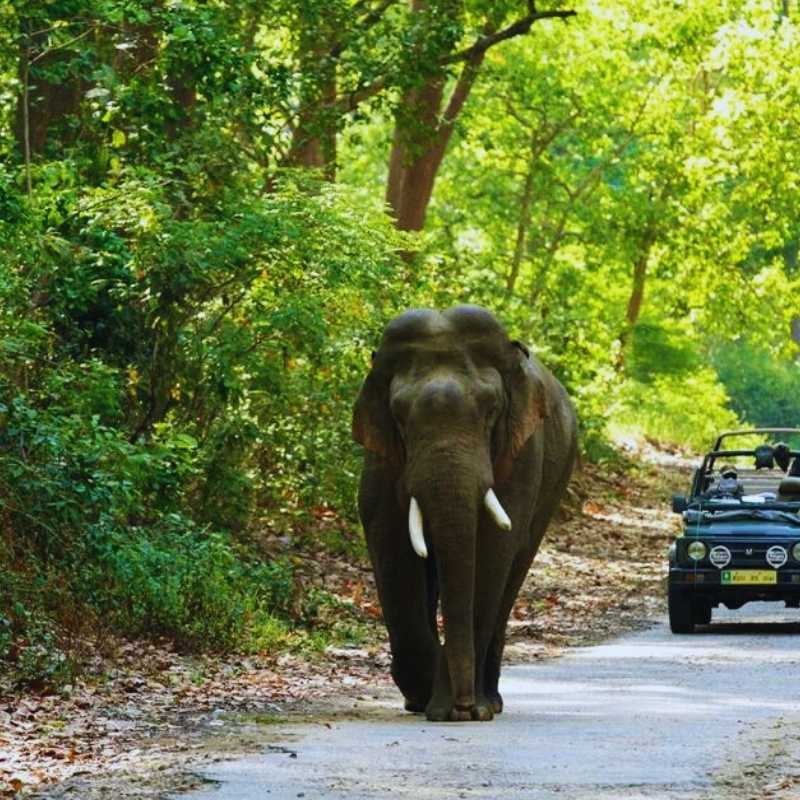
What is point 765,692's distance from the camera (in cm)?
1591

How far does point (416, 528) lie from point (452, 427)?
605 millimetres

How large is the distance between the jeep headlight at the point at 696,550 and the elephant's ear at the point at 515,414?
7.14 m

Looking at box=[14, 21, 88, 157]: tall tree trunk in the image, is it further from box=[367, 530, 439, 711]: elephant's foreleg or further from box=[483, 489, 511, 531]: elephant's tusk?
box=[483, 489, 511, 531]: elephant's tusk

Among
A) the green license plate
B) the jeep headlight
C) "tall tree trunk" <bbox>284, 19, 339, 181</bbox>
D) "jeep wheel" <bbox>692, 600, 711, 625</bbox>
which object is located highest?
"tall tree trunk" <bbox>284, 19, 339, 181</bbox>

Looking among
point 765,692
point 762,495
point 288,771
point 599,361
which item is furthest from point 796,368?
point 288,771

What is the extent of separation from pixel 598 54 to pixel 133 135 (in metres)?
23.3

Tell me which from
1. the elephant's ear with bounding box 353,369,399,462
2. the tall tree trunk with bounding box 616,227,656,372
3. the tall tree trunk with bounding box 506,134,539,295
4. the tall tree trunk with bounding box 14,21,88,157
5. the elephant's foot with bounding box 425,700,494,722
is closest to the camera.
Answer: the elephant's foot with bounding box 425,700,494,722

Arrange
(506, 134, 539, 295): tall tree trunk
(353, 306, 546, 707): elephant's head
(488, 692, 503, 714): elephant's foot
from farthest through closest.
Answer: (506, 134, 539, 295): tall tree trunk → (488, 692, 503, 714): elephant's foot → (353, 306, 546, 707): elephant's head

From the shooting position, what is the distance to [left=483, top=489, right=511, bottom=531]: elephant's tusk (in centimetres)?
1418

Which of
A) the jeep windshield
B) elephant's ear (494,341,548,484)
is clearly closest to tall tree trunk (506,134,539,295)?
the jeep windshield

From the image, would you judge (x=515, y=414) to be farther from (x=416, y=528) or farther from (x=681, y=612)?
(x=681, y=612)

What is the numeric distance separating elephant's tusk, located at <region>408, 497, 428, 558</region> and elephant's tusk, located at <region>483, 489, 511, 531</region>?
0.43m

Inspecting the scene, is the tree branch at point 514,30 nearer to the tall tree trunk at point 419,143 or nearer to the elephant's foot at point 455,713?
the tall tree trunk at point 419,143

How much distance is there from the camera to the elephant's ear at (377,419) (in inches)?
574
